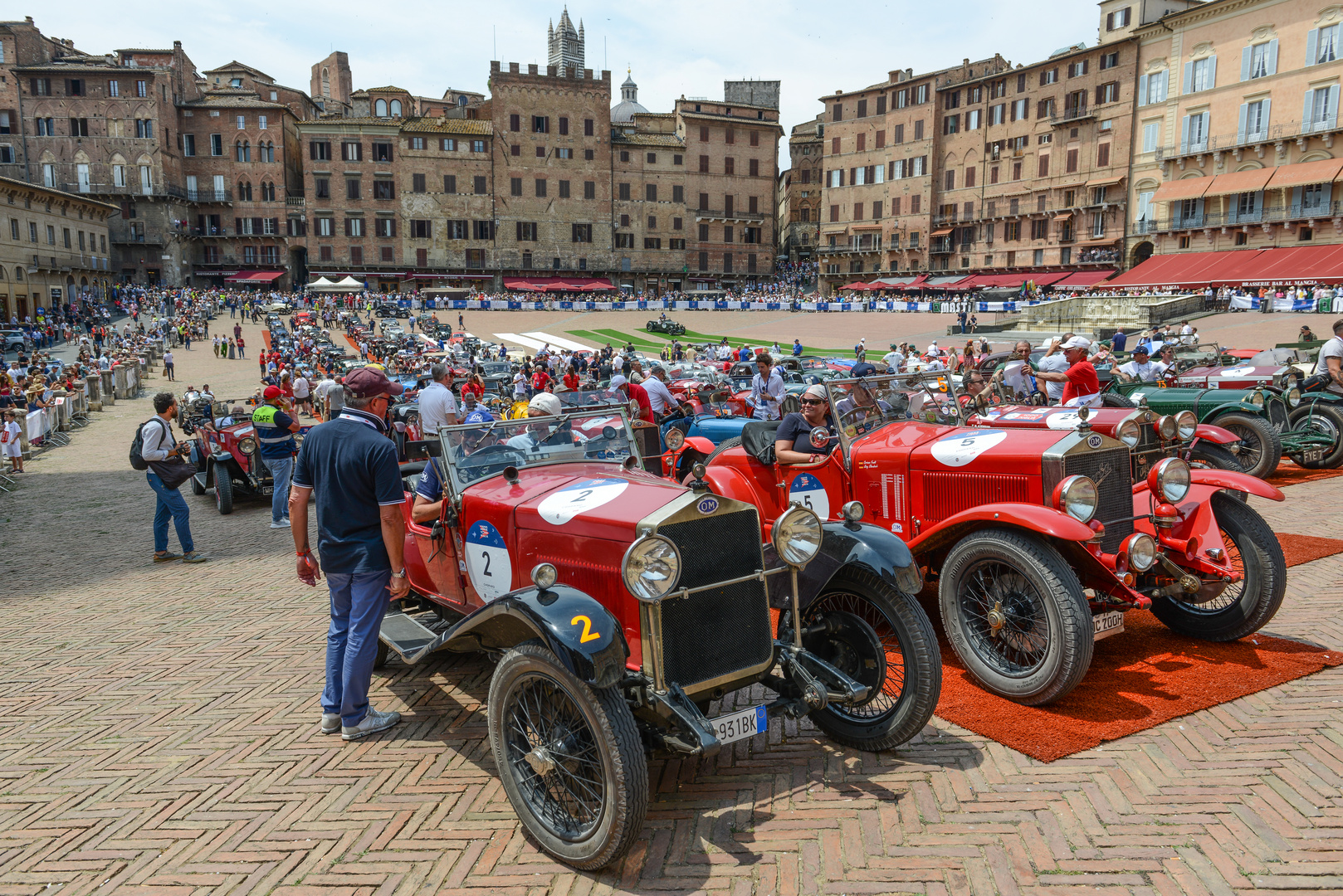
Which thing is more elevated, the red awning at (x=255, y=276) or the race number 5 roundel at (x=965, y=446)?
the red awning at (x=255, y=276)

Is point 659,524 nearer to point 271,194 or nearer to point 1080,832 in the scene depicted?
point 1080,832

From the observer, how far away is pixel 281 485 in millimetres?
10523

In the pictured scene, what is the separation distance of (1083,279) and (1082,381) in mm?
46871

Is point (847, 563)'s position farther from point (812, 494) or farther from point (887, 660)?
point (812, 494)

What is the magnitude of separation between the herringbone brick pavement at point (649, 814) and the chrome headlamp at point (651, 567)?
1188 millimetres

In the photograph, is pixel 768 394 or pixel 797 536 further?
pixel 768 394

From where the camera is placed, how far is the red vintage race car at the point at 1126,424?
5.92m

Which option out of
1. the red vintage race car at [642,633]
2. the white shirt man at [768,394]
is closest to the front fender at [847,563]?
the red vintage race car at [642,633]

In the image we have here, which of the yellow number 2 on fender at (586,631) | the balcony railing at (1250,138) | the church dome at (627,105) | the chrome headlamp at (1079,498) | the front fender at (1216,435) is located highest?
the church dome at (627,105)

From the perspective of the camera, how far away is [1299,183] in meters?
39.2

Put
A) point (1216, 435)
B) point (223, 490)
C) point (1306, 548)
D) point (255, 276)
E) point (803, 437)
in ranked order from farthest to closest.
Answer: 1. point (255, 276)
2. point (223, 490)
3. point (1216, 435)
4. point (1306, 548)
5. point (803, 437)

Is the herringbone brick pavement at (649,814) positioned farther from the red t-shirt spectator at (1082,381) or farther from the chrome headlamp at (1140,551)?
the red t-shirt spectator at (1082,381)

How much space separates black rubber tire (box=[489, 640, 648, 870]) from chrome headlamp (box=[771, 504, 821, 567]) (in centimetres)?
106

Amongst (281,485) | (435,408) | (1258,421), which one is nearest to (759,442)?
(435,408)
